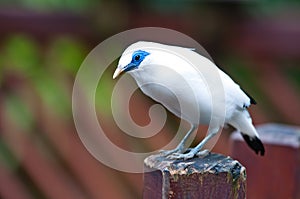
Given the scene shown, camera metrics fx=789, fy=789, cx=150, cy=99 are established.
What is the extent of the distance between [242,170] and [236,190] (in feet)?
0.10

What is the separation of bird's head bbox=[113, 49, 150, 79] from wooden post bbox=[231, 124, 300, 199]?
54 centimetres

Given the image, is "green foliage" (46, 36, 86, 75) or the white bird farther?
"green foliage" (46, 36, 86, 75)

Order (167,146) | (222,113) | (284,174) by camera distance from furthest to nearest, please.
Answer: (167,146) → (284,174) → (222,113)

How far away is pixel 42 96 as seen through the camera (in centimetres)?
278

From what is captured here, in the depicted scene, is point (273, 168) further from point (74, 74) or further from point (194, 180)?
point (74, 74)

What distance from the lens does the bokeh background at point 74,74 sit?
2.75 meters

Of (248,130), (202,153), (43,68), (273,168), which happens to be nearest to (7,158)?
(43,68)

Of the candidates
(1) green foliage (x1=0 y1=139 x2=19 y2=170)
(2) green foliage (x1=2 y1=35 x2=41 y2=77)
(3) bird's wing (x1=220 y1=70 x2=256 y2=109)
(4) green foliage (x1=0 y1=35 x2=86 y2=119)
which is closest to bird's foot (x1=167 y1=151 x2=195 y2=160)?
(3) bird's wing (x1=220 y1=70 x2=256 y2=109)

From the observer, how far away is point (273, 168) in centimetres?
160

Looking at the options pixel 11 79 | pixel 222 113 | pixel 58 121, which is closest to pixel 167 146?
pixel 58 121

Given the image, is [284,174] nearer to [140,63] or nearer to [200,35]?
[140,63]

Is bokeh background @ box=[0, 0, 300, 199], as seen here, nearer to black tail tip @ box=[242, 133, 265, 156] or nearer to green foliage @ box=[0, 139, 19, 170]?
green foliage @ box=[0, 139, 19, 170]

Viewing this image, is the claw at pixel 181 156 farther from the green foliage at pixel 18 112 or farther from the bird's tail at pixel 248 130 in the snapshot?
the green foliage at pixel 18 112

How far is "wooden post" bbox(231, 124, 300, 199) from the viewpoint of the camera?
158cm
